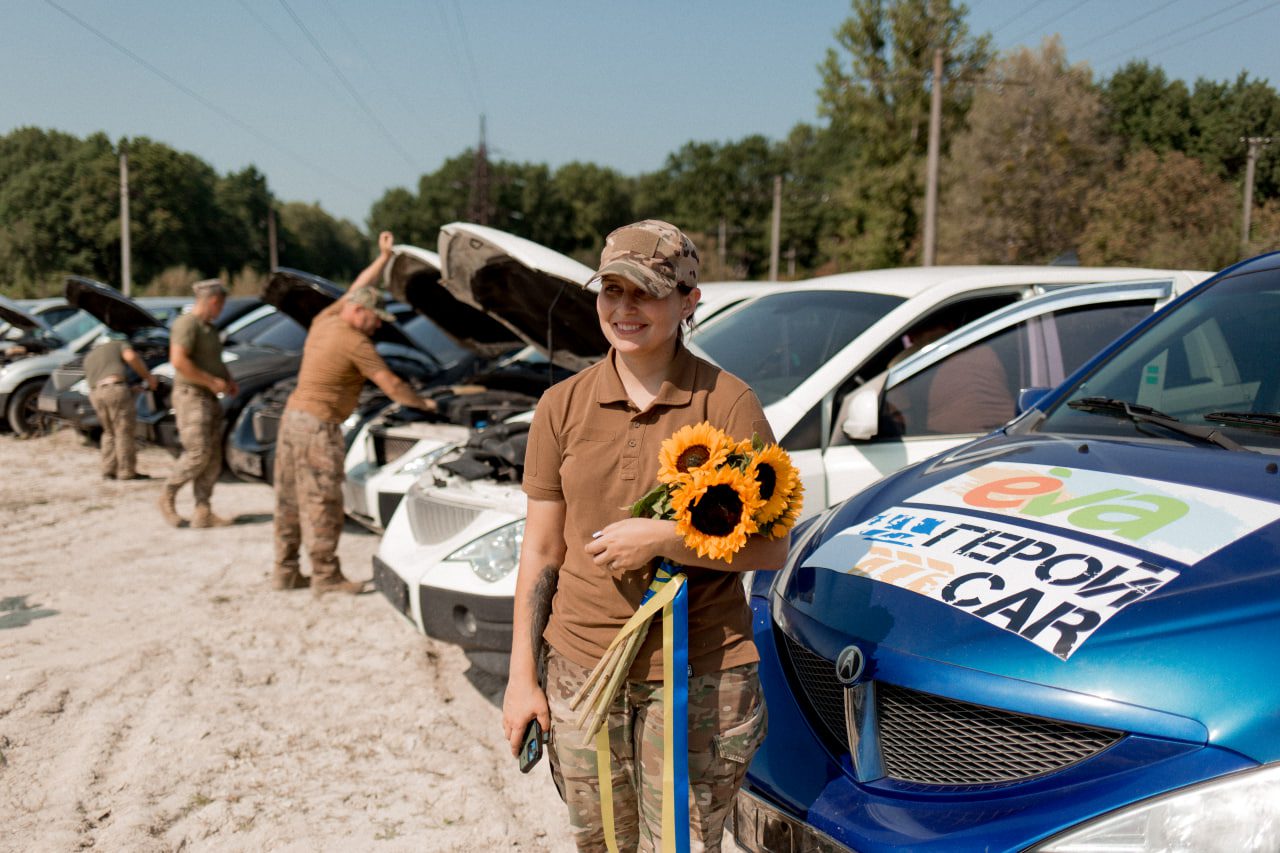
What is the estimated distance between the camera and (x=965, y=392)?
4.02m

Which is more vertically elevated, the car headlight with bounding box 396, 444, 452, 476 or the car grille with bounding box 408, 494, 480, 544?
the car headlight with bounding box 396, 444, 452, 476

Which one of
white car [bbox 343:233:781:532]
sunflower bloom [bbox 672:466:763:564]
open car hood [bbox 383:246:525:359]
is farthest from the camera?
open car hood [bbox 383:246:525:359]

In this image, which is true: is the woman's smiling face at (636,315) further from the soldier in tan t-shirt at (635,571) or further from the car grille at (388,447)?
the car grille at (388,447)

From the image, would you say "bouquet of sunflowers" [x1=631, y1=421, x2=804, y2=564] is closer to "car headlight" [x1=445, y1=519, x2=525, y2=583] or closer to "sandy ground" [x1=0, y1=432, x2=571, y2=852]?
"sandy ground" [x1=0, y1=432, x2=571, y2=852]

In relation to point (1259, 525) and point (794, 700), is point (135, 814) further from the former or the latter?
point (1259, 525)

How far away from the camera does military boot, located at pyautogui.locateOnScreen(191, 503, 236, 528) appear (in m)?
7.38

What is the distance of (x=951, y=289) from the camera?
416cm

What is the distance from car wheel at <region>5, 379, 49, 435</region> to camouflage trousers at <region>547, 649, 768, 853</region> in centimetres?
A: 1174

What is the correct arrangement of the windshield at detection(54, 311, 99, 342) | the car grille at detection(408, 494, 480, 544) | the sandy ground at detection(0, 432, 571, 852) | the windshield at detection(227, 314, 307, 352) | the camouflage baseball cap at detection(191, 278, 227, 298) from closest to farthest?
the sandy ground at detection(0, 432, 571, 852) → the car grille at detection(408, 494, 480, 544) → the camouflage baseball cap at detection(191, 278, 227, 298) → the windshield at detection(227, 314, 307, 352) → the windshield at detection(54, 311, 99, 342)

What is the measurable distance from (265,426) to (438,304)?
194 cm

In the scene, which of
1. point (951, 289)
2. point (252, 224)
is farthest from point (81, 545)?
point (252, 224)

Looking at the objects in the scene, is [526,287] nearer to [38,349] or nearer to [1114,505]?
[1114,505]

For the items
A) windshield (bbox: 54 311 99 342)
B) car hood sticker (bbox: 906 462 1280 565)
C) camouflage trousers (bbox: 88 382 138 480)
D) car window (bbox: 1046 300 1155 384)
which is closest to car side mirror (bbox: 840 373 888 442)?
car hood sticker (bbox: 906 462 1280 565)

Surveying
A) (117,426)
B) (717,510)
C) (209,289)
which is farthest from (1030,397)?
(117,426)
